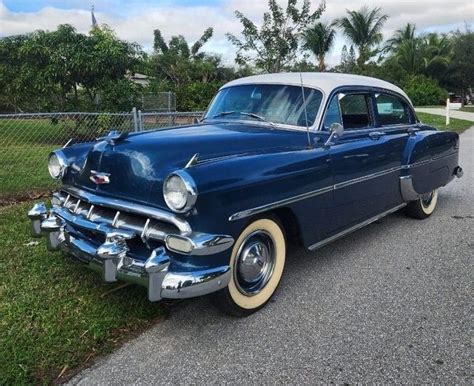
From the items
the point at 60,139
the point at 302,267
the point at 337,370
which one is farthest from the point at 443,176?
the point at 60,139

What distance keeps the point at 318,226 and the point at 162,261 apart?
1472 millimetres

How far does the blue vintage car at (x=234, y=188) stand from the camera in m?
2.84

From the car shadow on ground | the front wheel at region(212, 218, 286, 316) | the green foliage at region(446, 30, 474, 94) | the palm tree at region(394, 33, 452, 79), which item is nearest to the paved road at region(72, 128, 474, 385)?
the car shadow on ground

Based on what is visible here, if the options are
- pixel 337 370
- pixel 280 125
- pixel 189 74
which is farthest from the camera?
pixel 189 74

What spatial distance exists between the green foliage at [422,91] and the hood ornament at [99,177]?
38.3m

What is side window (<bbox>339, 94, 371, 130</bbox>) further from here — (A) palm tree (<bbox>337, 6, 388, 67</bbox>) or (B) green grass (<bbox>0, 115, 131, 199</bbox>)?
(A) palm tree (<bbox>337, 6, 388, 67</bbox>)

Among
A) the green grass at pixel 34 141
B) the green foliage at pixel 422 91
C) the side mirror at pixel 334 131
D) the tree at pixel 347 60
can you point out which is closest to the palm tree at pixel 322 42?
the tree at pixel 347 60

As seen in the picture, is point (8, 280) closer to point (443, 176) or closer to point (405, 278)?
point (405, 278)

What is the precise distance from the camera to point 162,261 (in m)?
2.76

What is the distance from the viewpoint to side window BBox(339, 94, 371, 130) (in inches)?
172

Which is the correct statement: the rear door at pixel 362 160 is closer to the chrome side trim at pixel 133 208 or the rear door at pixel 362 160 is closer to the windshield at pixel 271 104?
the windshield at pixel 271 104

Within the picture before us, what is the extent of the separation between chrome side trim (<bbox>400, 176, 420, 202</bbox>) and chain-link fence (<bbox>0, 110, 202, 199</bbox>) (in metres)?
3.40

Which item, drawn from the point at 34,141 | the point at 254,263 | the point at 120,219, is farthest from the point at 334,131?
A: the point at 34,141

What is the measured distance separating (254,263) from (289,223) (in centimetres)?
48
